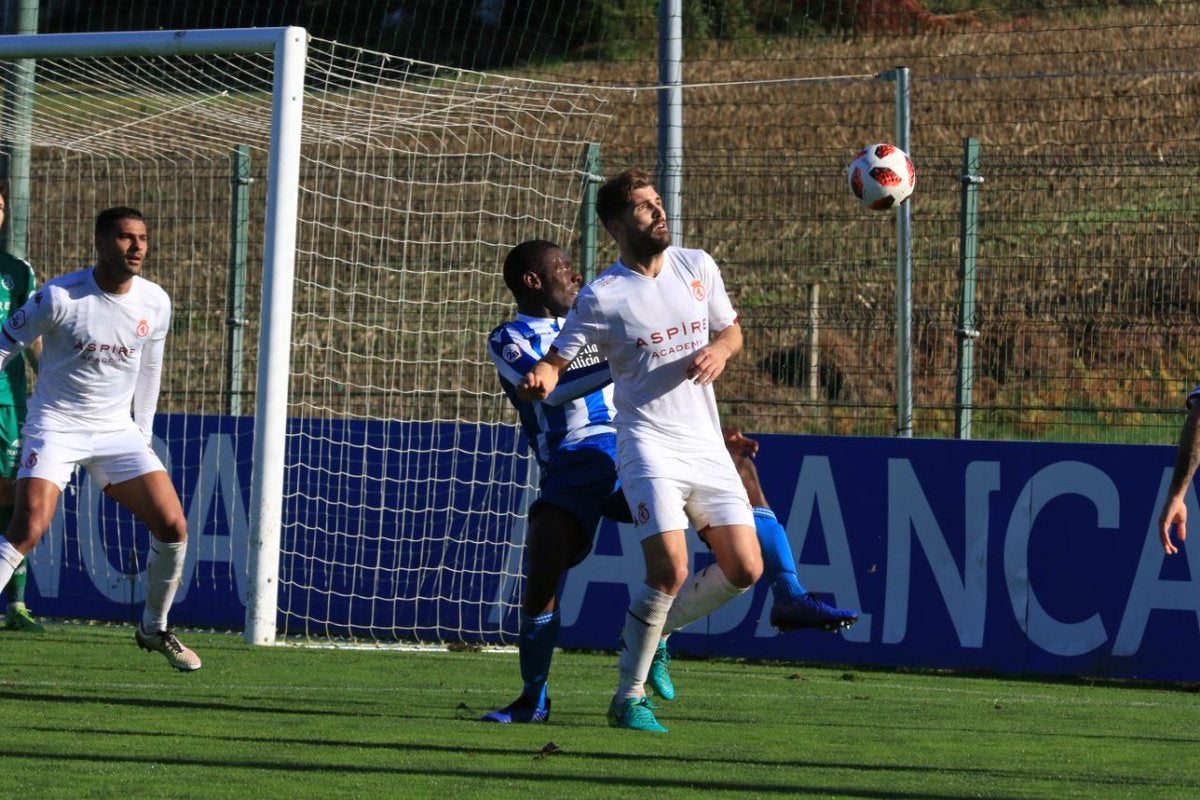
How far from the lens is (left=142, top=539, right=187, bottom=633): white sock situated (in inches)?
341

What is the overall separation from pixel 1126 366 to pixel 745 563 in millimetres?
5626

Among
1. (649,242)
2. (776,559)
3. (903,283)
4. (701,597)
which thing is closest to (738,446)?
(776,559)

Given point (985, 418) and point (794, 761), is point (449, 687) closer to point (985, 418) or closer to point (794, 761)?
point (794, 761)

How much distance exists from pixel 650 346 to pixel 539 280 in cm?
91

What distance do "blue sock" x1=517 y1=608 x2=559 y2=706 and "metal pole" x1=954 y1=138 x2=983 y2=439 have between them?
14.0ft

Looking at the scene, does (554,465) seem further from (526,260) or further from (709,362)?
(709,362)

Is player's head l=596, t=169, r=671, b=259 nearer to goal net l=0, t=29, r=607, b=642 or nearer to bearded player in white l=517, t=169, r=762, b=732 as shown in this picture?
bearded player in white l=517, t=169, r=762, b=732

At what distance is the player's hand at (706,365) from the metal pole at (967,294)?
4353 millimetres

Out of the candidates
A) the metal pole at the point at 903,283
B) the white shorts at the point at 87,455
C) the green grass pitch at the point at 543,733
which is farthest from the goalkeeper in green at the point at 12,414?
the metal pole at the point at 903,283

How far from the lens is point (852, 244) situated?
656 inches

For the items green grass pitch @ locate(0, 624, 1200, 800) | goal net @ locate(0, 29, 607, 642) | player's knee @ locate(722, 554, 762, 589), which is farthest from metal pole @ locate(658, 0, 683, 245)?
player's knee @ locate(722, 554, 762, 589)

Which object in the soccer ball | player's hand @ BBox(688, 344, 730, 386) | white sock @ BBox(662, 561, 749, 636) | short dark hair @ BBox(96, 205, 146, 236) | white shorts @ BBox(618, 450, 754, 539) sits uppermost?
the soccer ball

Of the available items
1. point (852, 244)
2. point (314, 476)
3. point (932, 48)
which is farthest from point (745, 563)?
point (932, 48)

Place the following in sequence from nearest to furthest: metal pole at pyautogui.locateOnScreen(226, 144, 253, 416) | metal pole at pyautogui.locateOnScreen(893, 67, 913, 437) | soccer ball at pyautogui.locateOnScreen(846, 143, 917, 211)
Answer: soccer ball at pyautogui.locateOnScreen(846, 143, 917, 211), metal pole at pyautogui.locateOnScreen(893, 67, 913, 437), metal pole at pyautogui.locateOnScreen(226, 144, 253, 416)
